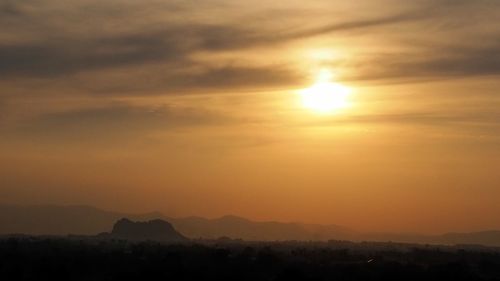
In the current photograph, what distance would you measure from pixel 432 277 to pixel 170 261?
36403mm

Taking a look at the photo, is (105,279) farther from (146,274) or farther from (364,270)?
(364,270)

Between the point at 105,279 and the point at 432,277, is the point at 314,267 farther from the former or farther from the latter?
the point at 105,279

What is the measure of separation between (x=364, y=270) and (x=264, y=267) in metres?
14.4

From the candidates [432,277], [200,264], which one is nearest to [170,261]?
[200,264]

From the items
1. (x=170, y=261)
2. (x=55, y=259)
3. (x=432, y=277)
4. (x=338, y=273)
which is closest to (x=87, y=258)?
(x=55, y=259)

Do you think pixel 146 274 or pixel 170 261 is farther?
pixel 170 261

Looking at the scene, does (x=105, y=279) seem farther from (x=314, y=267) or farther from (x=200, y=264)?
(x=314, y=267)

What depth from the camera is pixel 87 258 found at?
140000 millimetres

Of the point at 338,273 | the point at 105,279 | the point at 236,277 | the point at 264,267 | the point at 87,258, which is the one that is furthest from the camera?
the point at 87,258

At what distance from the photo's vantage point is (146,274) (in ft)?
352

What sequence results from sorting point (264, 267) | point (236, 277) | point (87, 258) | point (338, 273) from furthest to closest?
1. point (87, 258)
2. point (264, 267)
3. point (338, 273)
4. point (236, 277)

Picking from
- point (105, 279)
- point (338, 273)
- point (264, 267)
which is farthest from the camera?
point (264, 267)

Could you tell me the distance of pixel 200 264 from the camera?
12731 centimetres

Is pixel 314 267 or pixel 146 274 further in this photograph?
pixel 314 267
